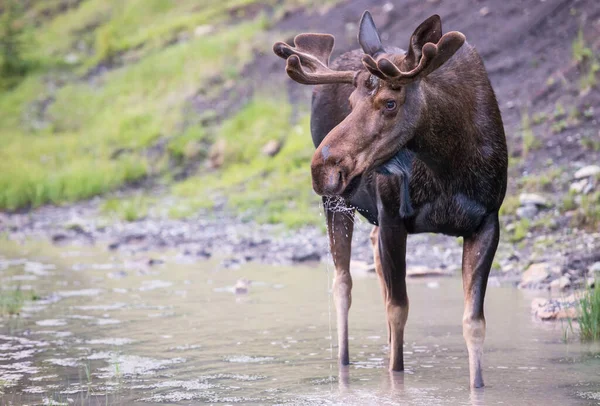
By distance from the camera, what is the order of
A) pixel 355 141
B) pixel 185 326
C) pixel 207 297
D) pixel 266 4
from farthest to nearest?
pixel 266 4 < pixel 207 297 < pixel 185 326 < pixel 355 141

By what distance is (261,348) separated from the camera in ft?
25.7

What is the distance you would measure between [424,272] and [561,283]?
2047mm

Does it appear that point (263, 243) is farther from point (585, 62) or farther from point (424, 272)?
point (585, 62)

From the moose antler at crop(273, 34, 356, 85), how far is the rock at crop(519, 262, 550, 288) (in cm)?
420

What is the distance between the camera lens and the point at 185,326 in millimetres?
8836

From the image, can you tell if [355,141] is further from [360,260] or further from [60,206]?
[60,206]

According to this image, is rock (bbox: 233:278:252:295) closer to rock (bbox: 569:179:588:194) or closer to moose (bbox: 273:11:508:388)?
moose (bbox: 273:11:508:388)

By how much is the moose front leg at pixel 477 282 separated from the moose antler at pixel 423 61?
132 cm

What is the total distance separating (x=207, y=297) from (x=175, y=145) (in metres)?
11.9

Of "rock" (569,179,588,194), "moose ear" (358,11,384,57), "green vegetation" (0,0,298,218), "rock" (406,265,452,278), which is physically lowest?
"rock" (406,265,452,278)

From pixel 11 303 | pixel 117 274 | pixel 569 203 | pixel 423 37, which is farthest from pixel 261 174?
pixel 423 37

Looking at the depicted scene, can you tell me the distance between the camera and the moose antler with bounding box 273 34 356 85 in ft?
19.6

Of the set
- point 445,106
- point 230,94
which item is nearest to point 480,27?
point 230,94

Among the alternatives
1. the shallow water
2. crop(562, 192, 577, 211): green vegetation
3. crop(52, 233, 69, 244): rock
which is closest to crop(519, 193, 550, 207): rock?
crop(562, 192, 577, 211): green vegetation
